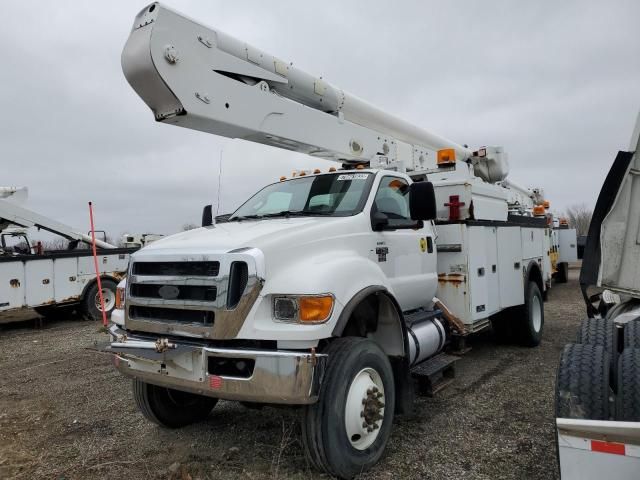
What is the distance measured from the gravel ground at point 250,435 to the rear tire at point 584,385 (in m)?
1.07

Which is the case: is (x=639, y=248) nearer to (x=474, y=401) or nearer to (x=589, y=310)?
(x=589, y=310)

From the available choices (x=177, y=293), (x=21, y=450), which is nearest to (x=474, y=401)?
(x=177, y=293)

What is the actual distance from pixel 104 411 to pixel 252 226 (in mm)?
2691

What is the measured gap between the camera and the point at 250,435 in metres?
3.99

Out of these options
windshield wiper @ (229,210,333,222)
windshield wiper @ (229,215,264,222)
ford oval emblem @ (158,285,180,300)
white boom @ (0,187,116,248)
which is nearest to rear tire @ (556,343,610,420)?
windshield wiper @ (229,210,333,222)

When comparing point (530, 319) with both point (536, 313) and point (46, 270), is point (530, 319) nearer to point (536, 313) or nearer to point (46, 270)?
point (536, 313)

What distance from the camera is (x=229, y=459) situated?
11.6 feet

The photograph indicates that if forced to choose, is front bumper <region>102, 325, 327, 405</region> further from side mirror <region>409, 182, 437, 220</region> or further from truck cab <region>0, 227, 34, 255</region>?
truck cab <region>0, 227, 34, 255</region>

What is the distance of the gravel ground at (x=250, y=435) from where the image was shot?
3.35 m

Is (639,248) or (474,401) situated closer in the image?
(639,248)

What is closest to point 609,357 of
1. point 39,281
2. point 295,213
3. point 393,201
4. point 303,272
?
point 303,272

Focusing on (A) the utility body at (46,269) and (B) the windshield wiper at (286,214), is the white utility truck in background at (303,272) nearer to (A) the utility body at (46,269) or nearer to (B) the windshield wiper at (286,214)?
(B) the windshield wiper at (286,214)

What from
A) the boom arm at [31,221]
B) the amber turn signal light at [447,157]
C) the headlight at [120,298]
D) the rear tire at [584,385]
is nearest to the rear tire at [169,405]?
the headlight at [120,298]

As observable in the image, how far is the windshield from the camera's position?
4070mm
